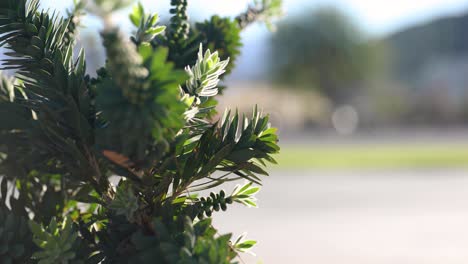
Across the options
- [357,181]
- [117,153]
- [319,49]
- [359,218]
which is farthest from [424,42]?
[117,153]

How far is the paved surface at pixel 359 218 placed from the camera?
24.7ft

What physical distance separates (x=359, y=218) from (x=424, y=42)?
117 metres

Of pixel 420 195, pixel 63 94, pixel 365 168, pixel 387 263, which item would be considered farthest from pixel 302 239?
pixel 365 168

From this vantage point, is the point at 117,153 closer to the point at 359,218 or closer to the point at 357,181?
the point at 359,218

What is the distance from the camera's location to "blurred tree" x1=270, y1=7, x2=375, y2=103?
57.4 m

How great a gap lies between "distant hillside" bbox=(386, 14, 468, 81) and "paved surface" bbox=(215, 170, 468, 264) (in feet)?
288

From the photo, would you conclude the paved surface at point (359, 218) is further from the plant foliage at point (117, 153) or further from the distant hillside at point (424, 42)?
the distant hillside at point (424, 42)

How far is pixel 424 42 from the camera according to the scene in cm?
12112

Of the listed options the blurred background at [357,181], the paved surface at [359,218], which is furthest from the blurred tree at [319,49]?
the paved surface at [359,218]

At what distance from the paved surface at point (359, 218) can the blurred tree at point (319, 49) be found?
136ft

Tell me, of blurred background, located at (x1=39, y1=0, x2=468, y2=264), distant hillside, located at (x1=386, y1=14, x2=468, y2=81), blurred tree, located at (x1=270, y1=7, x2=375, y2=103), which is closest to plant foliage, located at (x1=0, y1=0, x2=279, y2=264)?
→ blurred background, located at (x1=39, y1=0, x2=468, y2=264)

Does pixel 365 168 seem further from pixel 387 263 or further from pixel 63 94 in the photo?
pixel 63 94

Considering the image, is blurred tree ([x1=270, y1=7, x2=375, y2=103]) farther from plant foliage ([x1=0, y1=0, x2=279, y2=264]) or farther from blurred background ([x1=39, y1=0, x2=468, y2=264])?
plant foliage ([x1=0, y1=0, x2=279, y2=264])

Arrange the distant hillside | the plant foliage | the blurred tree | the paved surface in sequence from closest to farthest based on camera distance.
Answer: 1. the plant foliage
2. the paved surface
3. the blurred tree
4. the distant hillside
